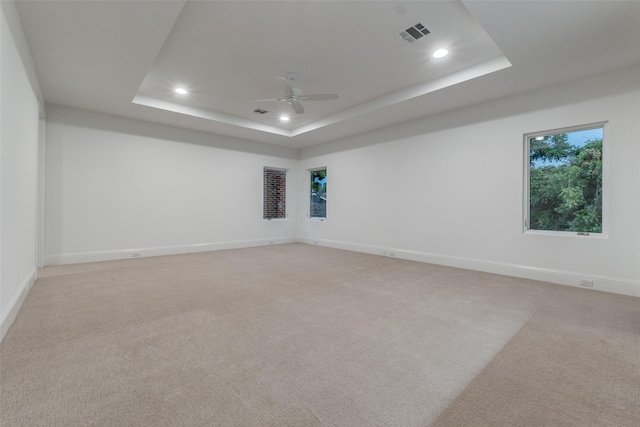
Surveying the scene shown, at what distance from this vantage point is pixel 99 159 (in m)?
5.41

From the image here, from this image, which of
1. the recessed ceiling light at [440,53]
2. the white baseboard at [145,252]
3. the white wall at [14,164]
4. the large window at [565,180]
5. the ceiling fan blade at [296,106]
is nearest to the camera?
the white wall at [14,164]

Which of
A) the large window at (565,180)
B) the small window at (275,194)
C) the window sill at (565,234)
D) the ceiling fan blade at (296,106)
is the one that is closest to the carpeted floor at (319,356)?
the window sill at (565,234)

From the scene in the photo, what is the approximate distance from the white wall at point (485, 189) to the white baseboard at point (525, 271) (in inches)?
0.6

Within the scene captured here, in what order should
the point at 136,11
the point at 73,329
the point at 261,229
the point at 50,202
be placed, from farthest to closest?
the point at 261,229 → the point at 50,202 → the point at 136,11 → the point at 73,329

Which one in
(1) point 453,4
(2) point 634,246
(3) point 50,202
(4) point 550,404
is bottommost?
(4) point 550,404

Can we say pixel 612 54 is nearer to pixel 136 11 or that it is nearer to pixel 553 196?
pixel 553 196

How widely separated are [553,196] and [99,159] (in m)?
8.05

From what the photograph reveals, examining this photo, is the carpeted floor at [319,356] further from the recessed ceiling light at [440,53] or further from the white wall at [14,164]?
the recessed ceiling light at [440,53]

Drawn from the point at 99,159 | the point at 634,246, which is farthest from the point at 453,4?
the point at 99,159

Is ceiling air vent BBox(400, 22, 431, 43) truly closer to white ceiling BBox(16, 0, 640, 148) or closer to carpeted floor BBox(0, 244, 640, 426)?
white ceiling BBox(16, 0, 640, 148)

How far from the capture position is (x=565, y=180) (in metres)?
4.14

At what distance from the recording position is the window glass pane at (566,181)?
153 inches

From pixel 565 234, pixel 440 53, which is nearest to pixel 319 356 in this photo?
pixel 440 53

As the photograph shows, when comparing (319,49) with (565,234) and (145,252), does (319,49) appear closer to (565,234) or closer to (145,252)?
(565,234)
